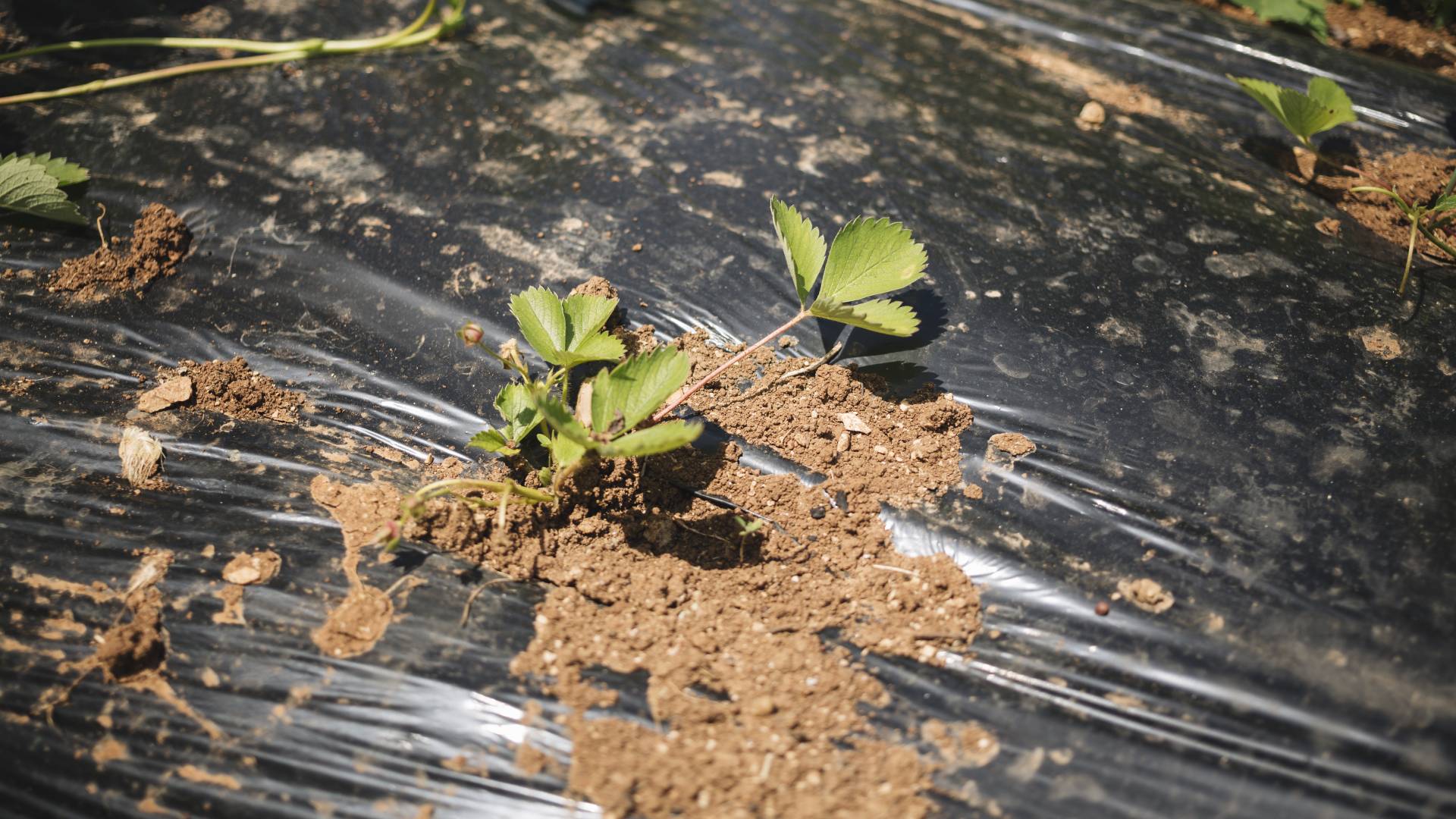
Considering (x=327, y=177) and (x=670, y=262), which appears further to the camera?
(x=327, y=177)

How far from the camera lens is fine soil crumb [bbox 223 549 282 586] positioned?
142 centimetres

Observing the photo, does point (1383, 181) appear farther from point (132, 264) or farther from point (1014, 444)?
point (132, 264)

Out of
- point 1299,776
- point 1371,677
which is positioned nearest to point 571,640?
point 1299,776

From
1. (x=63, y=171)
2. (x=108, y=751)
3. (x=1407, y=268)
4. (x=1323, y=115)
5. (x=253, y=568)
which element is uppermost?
(x=1323, y=115)

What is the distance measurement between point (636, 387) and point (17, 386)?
1.36m

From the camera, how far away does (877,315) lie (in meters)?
1.60

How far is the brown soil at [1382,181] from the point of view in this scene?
194 centimetres

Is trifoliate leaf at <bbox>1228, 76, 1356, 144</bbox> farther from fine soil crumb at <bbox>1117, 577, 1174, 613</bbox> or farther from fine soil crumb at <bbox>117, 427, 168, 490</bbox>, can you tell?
fine soil crumb at <bbox>117, 427, 168, 490</bbox>

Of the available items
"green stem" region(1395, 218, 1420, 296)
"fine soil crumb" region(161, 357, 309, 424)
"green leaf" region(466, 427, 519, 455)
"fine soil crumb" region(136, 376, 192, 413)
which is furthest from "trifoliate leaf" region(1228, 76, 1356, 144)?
"fine soil crumb" region(136, 376, 192, 413)

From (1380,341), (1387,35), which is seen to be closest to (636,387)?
(1380,341)

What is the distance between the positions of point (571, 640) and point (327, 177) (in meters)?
1.49

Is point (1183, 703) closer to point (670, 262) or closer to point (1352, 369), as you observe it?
point (1352, 369)

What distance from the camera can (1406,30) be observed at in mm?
2803

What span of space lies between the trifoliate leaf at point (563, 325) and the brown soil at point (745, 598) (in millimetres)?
232
